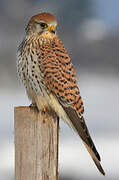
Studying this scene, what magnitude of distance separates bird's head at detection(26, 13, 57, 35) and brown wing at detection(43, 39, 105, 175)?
137 mm

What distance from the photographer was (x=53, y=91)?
12.6ft

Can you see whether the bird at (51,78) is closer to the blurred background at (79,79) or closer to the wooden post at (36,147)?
the wooden post at (36,147)

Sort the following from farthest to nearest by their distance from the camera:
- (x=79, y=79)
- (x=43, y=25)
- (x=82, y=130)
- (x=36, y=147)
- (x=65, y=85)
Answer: (x=79, y=79) < (x=43, y=25) < (x=65, y=85) < (x=82, y=130) < (x=36, y=147)

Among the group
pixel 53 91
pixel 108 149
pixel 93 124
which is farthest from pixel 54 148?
pixel 93 124

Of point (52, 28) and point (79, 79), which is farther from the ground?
point (79, 79)

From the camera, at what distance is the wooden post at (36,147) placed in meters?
3.27

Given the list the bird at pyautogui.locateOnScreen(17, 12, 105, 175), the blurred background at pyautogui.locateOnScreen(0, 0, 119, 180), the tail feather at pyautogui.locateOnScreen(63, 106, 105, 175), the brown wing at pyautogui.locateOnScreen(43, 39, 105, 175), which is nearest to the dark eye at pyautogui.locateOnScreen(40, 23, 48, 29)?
the bird at pyautogui.locateOnScreen(17, 12, 105, 175)

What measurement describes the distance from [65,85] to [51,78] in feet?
0.39

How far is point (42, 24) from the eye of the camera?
396 centimetres

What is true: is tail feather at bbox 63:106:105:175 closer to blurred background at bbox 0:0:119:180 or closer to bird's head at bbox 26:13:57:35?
bird's head at bbox 26:13:57:35

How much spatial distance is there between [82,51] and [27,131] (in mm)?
13293

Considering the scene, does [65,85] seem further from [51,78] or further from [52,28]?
[52,28]

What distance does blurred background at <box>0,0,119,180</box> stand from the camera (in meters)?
8.40

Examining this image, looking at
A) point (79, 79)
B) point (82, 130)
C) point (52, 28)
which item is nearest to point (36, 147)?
point (82, 130)
